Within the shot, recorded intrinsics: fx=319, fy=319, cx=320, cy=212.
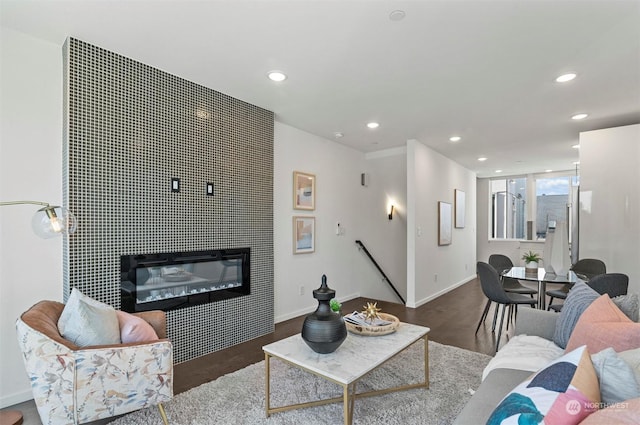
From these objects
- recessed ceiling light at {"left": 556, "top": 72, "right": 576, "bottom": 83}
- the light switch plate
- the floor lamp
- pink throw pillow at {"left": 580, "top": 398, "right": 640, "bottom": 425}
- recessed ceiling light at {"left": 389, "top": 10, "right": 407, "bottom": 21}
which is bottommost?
pink throw pillow at {"left": 580, "top": 398, "right": 640, "bottom": 425}

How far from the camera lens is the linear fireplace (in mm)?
2592

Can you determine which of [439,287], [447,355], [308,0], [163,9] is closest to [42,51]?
[163,9]

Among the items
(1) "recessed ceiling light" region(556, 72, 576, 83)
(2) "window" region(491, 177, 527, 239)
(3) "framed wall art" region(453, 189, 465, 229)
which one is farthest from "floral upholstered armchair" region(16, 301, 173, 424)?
(2) "window" region(491, 177, 527, 239)

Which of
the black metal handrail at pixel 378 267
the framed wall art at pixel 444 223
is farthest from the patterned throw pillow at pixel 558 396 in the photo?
the framed wall art at pixel 444 223

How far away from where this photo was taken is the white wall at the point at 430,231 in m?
4.88

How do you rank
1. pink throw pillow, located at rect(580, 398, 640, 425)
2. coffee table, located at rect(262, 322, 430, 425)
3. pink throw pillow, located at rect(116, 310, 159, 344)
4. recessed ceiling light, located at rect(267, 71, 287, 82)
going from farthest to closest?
recessed ceiling light, located at rect(267, 71, 287, 82) → pink throw pillow, located at rect(116, 310, 159, 344) → coffee table, located at rect(262, 322, 430, 425) → pink throw pillow, located at rect(580, 398, 640, 425)

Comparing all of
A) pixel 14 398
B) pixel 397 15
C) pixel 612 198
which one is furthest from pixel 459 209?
pixel 14 398

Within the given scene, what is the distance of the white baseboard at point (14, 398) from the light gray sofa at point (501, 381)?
2774 mm

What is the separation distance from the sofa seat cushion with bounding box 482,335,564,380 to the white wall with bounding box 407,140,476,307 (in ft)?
9.30

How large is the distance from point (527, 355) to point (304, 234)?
3.00m

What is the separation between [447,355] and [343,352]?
4.89 feet

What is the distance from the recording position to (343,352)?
198 cm

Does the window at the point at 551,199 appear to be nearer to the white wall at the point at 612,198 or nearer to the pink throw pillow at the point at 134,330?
the white wall at the point at 612,198

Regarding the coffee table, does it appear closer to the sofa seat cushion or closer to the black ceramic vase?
the black ceramic vase
